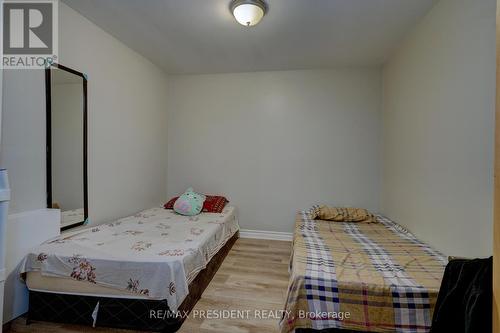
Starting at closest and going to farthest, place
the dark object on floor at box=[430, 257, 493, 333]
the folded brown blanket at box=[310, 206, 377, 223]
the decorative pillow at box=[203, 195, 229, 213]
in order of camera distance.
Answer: the dark object on floor at box=[430, 257, 493, 333] < the folded brown blanket at box=[310, 206, 377, 223] < the decorative pillow at box=[203, 195, 229, 213]

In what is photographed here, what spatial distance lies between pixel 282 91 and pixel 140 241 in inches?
107

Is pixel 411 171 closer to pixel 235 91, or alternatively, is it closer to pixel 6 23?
pixel 235 91

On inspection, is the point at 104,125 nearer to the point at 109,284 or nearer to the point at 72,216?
the point at 72,216

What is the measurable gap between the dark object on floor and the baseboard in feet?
8.26

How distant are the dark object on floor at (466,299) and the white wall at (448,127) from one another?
62cm

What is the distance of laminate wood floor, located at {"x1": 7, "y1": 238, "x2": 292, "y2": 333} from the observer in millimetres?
1643

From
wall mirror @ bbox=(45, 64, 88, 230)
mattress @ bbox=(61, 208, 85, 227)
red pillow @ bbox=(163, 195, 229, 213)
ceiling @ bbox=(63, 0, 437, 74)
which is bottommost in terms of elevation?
red pillow @ bbox=(163, 195, 229, 213)

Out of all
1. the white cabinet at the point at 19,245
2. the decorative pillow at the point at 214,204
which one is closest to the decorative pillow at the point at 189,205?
the decorative pillow at the point at 214,204

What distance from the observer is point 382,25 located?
2.27 metres

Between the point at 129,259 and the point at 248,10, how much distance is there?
6.92 ft

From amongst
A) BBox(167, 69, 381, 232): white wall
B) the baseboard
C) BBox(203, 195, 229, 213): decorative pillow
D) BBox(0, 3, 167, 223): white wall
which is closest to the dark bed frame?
BBox(0, 3, 167, 223): white wall

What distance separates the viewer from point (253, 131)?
3611mm

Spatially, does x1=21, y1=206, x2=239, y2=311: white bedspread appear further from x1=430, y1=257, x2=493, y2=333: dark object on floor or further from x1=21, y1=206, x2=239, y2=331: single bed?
x1=430, y1=257, x2=493, y2=333: dark object on floor

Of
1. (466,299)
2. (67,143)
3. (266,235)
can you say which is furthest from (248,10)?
(266,235)
